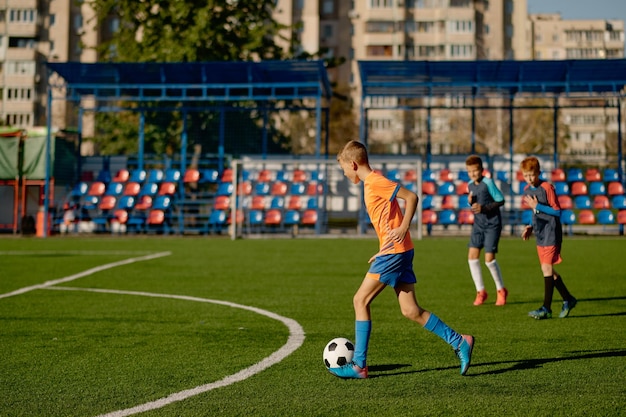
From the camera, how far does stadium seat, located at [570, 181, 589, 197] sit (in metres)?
25.1

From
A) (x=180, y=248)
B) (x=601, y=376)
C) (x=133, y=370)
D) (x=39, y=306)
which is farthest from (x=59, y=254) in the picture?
(x=601, y=376)

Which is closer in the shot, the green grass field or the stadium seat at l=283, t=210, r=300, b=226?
the green grass field

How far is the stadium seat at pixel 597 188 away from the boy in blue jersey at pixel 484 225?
57.1 feet

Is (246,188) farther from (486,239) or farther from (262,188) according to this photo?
(486,239)

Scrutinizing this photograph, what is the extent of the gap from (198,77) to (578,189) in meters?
13.2

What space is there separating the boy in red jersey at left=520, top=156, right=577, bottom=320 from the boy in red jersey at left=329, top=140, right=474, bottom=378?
9.78 ft

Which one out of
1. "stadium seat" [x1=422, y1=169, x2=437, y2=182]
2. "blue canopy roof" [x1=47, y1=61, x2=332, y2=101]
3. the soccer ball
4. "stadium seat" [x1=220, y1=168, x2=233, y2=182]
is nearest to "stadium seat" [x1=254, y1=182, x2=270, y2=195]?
"stadium seat" [x1=220, y1=168, x2=233, y2=182]

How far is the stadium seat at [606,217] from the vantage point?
80.0 feet

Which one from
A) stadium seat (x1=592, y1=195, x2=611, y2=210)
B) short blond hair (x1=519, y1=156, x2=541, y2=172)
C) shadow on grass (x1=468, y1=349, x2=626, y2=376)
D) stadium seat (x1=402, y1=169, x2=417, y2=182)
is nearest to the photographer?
shadow on grass (x1=468, y1=349, x2=626, y2=376)

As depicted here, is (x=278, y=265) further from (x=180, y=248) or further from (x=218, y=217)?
(x=218, y=217)

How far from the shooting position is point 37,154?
83.9 feet

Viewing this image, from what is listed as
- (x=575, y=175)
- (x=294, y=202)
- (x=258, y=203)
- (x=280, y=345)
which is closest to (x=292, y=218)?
(x=294, y=202)

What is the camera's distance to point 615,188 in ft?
81.6

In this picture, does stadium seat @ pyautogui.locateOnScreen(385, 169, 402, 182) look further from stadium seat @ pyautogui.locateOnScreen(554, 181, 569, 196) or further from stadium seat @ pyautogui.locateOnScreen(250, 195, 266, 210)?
stadium seat @ pyautogui.locateOnScreen(554, 181, 569, 196)
